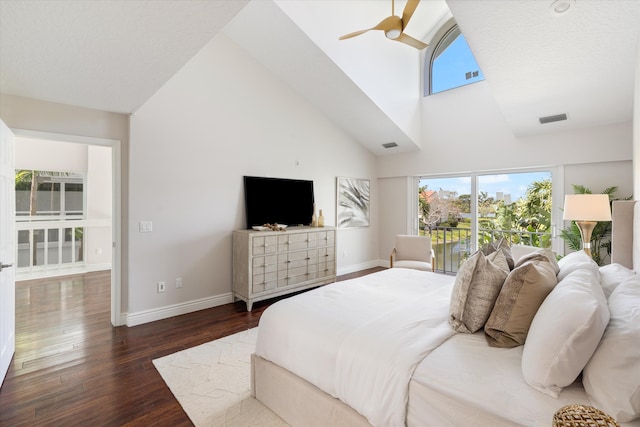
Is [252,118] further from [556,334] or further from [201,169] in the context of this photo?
[556,334]

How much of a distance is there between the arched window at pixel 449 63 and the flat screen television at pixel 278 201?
2.95m

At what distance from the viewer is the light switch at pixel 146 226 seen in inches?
139

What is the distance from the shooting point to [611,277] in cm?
182

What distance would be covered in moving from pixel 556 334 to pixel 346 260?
Result: 4880mm

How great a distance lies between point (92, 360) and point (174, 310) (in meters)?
1.10

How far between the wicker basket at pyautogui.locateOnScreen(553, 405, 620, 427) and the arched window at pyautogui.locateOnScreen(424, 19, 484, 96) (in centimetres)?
538

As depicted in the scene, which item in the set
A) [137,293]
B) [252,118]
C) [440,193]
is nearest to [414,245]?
[440,193]

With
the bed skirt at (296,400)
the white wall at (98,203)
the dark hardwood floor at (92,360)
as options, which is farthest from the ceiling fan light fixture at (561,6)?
the white wall at (98,203)

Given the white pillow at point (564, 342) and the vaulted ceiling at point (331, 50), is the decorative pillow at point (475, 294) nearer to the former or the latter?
the white pillow at point (564, 342)

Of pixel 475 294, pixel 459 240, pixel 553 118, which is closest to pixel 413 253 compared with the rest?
pixel 459 240

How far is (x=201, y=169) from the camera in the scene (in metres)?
4.00

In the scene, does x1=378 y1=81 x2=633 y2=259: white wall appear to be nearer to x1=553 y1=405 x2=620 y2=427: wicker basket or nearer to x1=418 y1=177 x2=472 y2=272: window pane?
x1=418 y1=177 x2=472 y2=272: window pane

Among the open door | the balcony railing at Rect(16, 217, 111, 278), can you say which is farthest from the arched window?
the balcony railing at Rect(16, 217, 111, 278)

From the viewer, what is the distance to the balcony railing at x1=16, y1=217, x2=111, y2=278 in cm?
558
